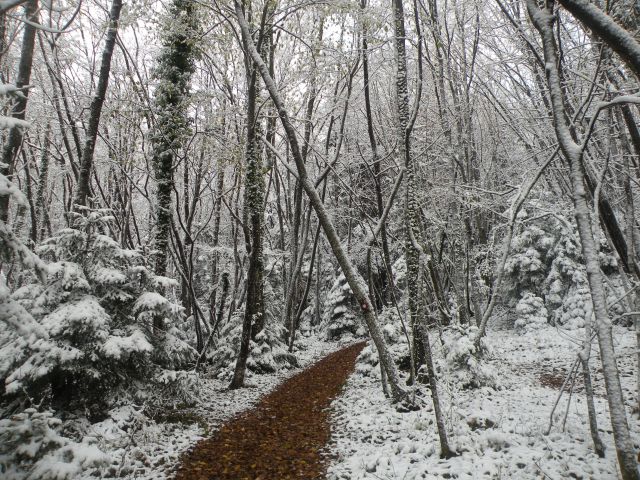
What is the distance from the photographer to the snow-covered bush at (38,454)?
2.78m

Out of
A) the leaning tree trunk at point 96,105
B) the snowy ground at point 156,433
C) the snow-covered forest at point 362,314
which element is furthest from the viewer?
the leaning tree trunk at point 96,105

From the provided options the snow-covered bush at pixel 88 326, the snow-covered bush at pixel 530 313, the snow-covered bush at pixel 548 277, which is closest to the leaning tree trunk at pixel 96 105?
the snow-covered bush at pixel 88 326

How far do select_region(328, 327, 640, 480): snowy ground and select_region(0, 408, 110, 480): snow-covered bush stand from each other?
3089 mm

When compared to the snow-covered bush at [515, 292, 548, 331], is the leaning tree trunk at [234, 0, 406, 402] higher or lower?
higher

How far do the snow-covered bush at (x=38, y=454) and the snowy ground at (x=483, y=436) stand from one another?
10.1 ft

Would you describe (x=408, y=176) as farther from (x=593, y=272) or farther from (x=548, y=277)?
(x=548, y=277)

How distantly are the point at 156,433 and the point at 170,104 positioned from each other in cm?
757

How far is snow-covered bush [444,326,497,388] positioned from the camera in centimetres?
754

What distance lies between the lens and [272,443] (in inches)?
233

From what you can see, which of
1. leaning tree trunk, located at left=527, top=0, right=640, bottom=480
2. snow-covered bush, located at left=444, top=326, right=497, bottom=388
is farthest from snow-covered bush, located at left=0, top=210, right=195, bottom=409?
leaning tree trunk, located at left=527, top=0, right=640, bottom=480

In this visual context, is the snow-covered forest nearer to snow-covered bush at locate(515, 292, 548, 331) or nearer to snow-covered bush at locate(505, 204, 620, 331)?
snow-covered bush at locate(505, 204, 620, 331)

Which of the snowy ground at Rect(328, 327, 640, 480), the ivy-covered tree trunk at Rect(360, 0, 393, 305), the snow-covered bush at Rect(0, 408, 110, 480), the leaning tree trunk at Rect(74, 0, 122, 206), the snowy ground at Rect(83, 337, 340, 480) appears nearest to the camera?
the snow-covered bush at Rect(0, 408, 110, 480)

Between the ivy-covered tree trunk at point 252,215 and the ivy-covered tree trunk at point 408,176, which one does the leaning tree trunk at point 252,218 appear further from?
the ivy-covered tree trunk at point 408,176

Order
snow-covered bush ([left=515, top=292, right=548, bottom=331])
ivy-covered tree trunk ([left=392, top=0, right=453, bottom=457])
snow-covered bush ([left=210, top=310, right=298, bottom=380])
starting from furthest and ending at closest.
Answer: snow-covered bush ([left=515, top=292, right=548, bottom=331])
snow-covered bush ([left=210, top=310, right=298, bottom=380])
ivy-covered tree trunk ([left=392, top=0, right=453, bottom=457])
